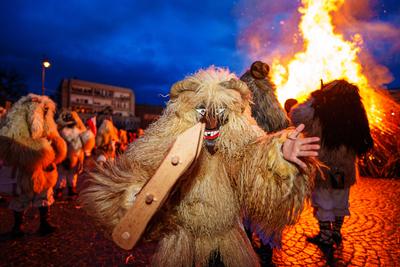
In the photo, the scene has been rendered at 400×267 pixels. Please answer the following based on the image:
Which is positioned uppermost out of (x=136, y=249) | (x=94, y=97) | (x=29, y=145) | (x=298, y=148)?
(x=94, y=97)

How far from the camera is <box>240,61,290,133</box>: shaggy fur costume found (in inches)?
133

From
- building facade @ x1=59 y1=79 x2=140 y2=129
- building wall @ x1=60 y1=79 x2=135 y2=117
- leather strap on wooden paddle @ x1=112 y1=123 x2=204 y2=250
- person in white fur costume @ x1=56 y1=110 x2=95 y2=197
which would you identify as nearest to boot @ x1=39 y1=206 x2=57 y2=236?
person in white fur costume @ x1=56 y1=110 x2=95 y2=197

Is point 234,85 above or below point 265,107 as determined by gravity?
below

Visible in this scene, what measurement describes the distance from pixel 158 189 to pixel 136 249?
274 cm

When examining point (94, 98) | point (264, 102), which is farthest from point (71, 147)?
point (94, 98)

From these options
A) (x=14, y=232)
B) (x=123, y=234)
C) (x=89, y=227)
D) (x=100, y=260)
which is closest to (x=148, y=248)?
(x=100, y=260)

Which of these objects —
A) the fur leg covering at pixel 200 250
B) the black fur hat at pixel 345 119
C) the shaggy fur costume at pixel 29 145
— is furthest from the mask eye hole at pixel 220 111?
the shaggy fur costume at pixel 29 145

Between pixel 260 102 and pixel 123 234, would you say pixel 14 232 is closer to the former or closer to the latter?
pixel 123 234

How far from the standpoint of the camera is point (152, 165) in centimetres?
198

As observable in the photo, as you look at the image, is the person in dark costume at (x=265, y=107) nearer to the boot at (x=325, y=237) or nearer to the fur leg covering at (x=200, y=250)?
the boot at (x=325, y=237)

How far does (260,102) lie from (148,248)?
101 inches

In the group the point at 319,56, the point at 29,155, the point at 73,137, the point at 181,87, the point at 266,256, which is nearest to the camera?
the point at 181,87

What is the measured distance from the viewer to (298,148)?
5.51 ft

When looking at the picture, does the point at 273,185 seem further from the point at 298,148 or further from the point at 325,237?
the point at 325,237
